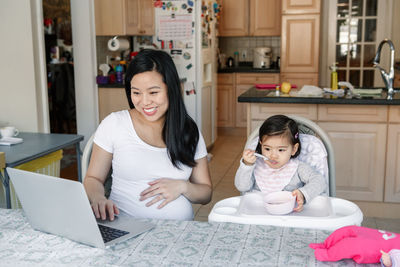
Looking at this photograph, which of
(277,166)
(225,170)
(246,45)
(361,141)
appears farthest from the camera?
(246,45)

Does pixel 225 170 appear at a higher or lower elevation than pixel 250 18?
lower

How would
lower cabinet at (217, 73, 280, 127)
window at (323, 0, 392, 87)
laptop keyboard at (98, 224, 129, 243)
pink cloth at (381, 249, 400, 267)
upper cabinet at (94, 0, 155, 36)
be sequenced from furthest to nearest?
1. lower cabinet at (217, 73, 280, 127)
2. window at (323, 0, 392, 87)
3. upper cabinet at (94, 0, 155, 36)
4. laptop keyboard at (98, 224, 129, 243)
5. pink cloth at (381, 249, 400, 267)

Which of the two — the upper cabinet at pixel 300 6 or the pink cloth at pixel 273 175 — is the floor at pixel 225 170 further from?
the upper cabinet at pixel 300 6

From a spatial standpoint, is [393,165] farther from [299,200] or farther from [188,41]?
[188,41]

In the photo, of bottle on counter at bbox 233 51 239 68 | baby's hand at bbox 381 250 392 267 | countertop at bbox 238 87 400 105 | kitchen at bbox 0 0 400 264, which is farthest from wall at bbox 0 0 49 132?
bottle on counter at bbox 233 51 239 68

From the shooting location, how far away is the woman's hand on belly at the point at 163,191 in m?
1.61

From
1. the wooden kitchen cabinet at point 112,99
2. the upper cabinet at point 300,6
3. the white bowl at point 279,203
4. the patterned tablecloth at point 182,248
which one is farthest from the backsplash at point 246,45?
the patterned tablecloth at point 182,248

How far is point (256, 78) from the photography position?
6.38 m

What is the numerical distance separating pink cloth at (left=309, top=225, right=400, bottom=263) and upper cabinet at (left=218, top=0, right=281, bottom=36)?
5.62 meters

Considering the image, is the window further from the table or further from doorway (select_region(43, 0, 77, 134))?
the table

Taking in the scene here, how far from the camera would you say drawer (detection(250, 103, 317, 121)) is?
11.3ft

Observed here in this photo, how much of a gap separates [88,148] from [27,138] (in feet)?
3.58

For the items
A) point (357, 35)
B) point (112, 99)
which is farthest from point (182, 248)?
point (357, 35)

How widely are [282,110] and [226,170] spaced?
1.44 metres
